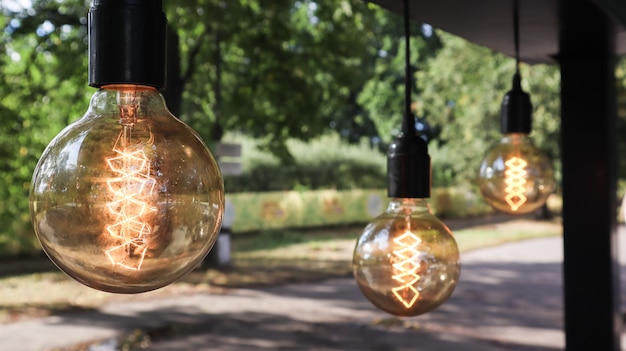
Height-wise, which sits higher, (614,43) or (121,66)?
(614,43)

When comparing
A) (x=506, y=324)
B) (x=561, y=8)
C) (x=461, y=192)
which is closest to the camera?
(x=561, y=8)

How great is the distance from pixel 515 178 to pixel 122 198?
1.74 meters

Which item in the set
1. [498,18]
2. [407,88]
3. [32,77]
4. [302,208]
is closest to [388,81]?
[302,208]

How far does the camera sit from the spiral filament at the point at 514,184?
2393 mm

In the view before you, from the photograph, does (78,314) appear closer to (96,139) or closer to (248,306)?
(248,306)

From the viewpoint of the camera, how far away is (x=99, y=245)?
0.99 metres

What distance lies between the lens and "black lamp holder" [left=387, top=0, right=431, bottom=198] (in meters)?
1.69

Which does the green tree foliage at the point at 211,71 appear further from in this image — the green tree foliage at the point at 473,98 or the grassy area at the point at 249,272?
the green tree foliage at the point at 473,98

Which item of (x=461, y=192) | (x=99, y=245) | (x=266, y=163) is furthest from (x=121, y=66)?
(x=461, y=192)

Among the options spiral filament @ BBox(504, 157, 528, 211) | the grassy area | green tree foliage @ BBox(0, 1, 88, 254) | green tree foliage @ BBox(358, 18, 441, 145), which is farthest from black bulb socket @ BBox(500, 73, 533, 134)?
green tree foliage @ BBox(358, 18, 441, 145)

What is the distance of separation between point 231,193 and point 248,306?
9.38m

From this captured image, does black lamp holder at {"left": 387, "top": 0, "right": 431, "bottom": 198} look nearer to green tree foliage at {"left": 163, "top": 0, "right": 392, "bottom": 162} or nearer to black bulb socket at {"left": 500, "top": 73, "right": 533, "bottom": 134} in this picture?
black bulb socket at {"left": 500, "top": 73, "right": 533, "bottom": 134}

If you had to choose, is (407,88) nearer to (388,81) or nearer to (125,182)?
(125,182)

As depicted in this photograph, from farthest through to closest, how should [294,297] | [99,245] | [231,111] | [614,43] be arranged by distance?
[231,111]
[294,297]
[614,43]
[99,245]
